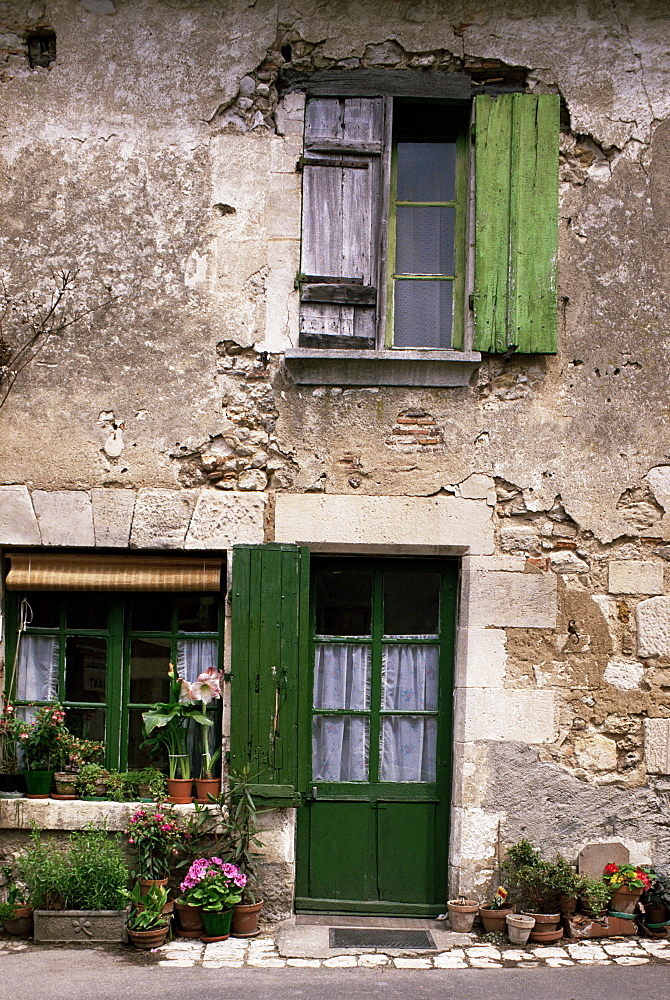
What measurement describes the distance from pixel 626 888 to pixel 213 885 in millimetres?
2199

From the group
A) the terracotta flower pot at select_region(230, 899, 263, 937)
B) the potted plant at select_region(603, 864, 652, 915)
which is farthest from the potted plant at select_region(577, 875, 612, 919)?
the terracotta flower pot at select_region(230, 899, 263, 937)

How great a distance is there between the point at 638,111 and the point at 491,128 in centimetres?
85

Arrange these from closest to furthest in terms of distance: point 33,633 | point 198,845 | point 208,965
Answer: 1. point 208,965
2. point 198,845
3. point 33,633

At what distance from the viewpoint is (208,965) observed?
14.1 feet

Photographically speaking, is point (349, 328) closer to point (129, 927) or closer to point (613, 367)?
point (613, 367)

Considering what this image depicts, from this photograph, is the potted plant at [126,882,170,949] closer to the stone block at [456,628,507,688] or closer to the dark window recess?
the stone block at [456,628,507,688]

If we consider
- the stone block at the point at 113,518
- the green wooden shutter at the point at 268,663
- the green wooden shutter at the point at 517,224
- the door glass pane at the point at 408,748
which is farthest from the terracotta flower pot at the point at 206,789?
the green wooden shutter at the point at 517,224

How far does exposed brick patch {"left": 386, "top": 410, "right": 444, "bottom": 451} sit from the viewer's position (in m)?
5.04

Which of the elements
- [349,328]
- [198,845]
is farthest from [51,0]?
[198,845]

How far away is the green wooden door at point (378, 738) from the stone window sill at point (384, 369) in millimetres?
1058

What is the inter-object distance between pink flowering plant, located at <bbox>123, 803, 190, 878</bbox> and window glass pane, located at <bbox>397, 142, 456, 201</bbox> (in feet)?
12.5

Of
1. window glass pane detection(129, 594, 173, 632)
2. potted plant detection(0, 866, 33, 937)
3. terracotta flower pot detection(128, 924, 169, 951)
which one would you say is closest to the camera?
terracotta flower pot detection(128, 924, 169, 951)

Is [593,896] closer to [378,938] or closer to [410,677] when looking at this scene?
[378,938]

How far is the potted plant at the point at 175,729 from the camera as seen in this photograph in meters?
4.92
